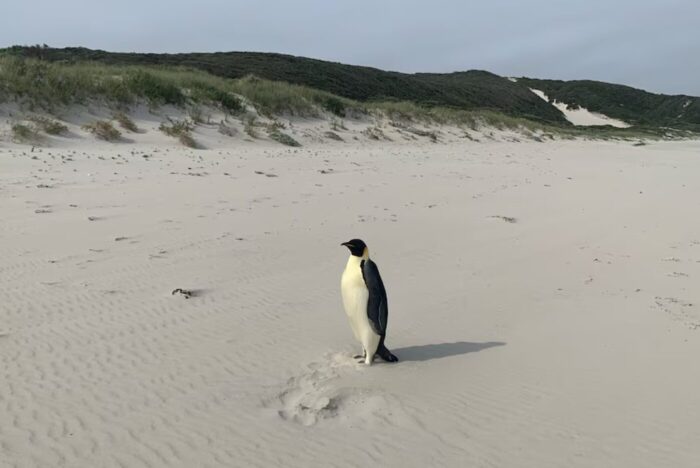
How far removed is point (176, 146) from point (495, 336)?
11865 mm

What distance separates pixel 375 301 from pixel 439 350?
0.77 metres

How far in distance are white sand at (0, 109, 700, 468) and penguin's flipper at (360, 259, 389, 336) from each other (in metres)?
→ 0.32

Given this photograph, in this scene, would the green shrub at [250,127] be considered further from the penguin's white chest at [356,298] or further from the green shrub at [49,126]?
the penguin's white chest at [356,298]

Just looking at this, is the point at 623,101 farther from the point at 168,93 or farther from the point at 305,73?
the point at 168,93

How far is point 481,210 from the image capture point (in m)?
10.5

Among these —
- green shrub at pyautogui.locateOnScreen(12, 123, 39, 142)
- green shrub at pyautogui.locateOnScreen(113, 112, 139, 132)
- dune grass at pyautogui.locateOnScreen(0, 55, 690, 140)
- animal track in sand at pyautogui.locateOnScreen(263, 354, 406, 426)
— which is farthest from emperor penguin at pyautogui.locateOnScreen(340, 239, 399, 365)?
green shrub at pyautogui.locateOnScreen(113, 112, 139, 132)

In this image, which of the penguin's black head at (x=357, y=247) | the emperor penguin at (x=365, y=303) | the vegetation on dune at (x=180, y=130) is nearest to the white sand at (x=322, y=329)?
the emperor penguin at (x=365, y=303)

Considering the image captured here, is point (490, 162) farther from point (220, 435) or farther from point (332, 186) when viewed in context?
point (220, 435)

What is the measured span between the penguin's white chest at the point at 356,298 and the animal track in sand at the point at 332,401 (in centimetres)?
32

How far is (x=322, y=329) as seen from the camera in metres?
5.13

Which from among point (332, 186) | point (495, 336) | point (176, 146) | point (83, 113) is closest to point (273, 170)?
point (332, 186)

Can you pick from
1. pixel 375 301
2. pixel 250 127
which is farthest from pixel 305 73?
pixel 375 301

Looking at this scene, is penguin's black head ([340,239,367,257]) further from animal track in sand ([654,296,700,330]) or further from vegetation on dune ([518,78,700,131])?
vegetation on dune ([518,78,700,131])

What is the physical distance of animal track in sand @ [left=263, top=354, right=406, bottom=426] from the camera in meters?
3.64
